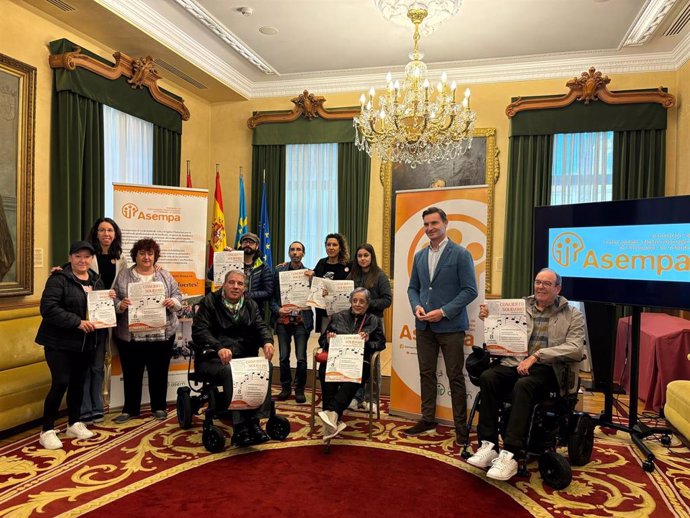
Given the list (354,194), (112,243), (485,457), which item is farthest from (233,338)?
(354,194)

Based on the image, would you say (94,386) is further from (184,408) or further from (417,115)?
(417,115)

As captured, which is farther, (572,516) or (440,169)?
(440,169)

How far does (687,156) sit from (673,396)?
3293mm

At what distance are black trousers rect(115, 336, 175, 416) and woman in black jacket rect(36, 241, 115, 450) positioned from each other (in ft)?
1.18

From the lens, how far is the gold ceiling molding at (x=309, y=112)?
23.3 feet

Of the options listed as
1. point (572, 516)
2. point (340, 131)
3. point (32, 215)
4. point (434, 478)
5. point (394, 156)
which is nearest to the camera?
point (572, 516)

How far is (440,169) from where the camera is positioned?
6.87 meters

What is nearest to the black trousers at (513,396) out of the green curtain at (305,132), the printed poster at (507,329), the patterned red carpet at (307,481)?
the printed poster at (507,329)

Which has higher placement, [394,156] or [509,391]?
[394,156]

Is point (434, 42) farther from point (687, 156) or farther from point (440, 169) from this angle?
point (687, 156)

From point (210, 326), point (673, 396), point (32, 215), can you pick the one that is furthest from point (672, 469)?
point (32, 215)

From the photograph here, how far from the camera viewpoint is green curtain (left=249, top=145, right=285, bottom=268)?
7461mm

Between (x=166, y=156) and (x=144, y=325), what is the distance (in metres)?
3.24

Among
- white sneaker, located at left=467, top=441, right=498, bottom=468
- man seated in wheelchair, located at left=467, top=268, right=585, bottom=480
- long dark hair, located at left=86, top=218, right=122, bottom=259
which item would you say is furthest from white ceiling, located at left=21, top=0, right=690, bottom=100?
white sneaker, located at left=467, top=441, right=498, bottom=468
